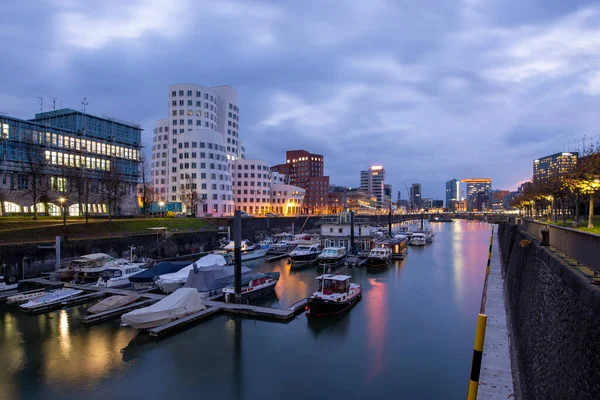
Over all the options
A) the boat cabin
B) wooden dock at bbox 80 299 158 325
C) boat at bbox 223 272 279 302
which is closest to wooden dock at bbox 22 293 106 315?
wooden dock at bbox 80 299 158 325

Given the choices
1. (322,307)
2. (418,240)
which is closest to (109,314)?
(322,307)

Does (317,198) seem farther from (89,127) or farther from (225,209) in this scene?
(89,127)

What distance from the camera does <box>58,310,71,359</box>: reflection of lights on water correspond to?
Answer: 23.4 m

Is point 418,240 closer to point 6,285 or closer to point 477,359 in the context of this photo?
point 6,285

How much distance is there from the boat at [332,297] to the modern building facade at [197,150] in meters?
69.0

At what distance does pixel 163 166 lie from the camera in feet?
412

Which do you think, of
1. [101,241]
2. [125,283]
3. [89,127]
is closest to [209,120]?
[89,127]

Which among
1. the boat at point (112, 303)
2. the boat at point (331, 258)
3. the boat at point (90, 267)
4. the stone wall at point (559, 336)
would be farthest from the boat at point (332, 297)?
the boat at point (90, 267)

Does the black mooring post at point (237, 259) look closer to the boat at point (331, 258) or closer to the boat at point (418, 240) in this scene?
the boat at point (331, 258)

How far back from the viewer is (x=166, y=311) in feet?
89.7

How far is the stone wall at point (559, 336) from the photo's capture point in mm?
8109

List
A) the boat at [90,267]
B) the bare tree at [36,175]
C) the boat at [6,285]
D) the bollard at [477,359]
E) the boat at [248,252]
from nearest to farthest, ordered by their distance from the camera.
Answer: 1. the bollard at [477,359]
2. the boat at [6,285]
3. the boat at [90,267]
4. the boat at [248,252]
5. the bare tree at [36,175]

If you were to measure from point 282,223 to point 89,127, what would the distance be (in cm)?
5866

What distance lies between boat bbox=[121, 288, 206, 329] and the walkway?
21.6 m
